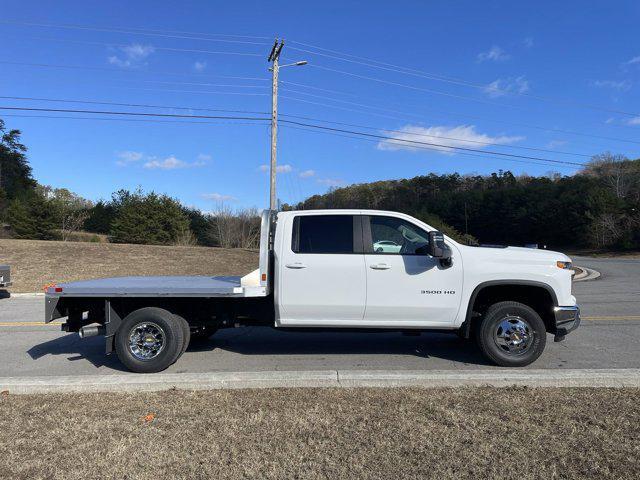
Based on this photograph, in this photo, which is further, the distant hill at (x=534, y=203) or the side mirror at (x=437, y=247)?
the distant hill at (x=534, y=203)

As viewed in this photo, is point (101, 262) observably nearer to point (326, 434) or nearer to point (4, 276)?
point (4, 276)

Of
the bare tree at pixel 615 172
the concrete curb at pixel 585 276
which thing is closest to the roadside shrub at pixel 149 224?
the concrete curb at pixel 585 276

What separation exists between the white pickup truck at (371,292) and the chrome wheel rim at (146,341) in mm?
12

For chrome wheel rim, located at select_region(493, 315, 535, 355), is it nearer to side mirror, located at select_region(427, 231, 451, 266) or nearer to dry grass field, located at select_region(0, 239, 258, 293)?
side mirror, located at select_region(427, 231, 451, 266)

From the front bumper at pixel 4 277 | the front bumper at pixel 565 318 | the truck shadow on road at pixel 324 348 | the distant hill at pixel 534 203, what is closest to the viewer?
the front bumper at pixel 565 318

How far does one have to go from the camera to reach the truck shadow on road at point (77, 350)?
22.2 ft

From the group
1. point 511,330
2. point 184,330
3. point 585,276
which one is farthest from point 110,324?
point 585,276

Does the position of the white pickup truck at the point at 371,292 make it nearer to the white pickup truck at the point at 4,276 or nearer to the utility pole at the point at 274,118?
the white pickup truck at the point at 4,276

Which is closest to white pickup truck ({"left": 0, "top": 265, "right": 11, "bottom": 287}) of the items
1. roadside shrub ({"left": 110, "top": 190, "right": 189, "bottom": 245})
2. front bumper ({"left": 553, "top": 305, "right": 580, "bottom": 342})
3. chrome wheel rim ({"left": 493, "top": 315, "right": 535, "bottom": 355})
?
chrome wheel rim ({"left": 493, "top": 315, "right": 535, "bottom": 355})

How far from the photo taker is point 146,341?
6148mm

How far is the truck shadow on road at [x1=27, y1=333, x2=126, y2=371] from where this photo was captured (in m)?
6.76

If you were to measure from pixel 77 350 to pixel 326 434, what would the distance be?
522cm

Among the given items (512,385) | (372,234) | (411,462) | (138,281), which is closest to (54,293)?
(138,281)

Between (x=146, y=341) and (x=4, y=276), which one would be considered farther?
(x=4, y=276)
